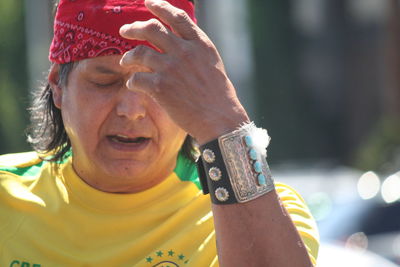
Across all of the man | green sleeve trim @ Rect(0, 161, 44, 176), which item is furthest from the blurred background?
the man

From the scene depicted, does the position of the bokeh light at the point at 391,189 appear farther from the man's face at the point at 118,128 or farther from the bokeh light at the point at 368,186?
the man's face at the point at 118,128

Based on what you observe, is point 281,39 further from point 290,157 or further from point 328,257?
point 328,257

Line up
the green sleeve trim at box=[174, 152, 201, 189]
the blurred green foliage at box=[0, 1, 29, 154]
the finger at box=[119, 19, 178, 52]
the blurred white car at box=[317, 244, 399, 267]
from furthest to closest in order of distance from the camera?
the blurred green foliage at box=[0, 1, 29, 154] → the blurred white car at box=[317, 244, 399, 267] → the green sleeve trim at box=[174, 152, 201, 189] → the finger at box=[119, 19, 178, 52]

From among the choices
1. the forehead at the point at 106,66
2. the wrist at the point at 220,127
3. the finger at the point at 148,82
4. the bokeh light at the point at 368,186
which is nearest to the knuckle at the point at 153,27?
the finger at the point at 148,82

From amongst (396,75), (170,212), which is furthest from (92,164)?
(396,75)

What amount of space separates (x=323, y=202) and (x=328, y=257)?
2.34m

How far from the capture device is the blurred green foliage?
49.4 feet

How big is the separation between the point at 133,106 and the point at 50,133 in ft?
2.40

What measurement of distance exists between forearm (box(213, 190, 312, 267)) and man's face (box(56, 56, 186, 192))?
0.58 m

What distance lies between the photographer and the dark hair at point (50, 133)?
3125mm

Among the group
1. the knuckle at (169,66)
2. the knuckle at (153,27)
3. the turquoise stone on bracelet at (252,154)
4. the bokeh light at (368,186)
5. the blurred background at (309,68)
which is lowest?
the blurred background at (309,68)

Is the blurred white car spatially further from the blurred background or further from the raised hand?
the blurred background

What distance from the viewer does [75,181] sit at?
2.97 m

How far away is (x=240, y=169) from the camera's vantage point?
7.41 ft
